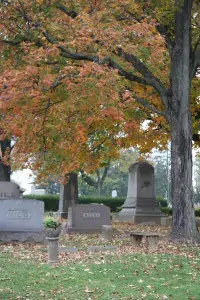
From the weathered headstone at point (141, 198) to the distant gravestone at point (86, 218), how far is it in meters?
5.07

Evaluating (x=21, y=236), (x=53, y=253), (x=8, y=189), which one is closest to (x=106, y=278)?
(x=53, y=253)

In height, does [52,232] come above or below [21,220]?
below

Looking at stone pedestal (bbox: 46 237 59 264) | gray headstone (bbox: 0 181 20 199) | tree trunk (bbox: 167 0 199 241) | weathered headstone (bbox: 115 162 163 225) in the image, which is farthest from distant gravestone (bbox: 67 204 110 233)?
stone pedestal (bbox: 46 237 59 264)

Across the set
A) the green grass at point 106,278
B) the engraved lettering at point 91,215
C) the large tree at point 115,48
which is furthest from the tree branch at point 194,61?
the green grass at point 106,278

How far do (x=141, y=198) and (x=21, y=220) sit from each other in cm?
1043

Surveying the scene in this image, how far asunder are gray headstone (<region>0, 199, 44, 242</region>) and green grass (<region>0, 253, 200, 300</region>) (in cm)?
351

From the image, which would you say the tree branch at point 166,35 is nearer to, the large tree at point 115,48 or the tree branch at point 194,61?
the large tree at point 115,48

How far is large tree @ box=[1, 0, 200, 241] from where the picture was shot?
13.5 meters

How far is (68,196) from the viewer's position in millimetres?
28281

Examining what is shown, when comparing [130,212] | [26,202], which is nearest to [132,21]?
[26,202]

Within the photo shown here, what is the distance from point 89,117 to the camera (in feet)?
48.3

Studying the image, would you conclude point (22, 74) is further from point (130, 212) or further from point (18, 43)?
point (130, 212)

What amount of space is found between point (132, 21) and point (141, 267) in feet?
29.3

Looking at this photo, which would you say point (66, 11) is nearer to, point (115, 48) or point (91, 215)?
point (115, 48)
